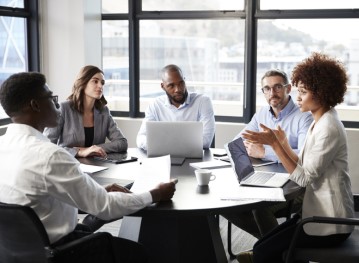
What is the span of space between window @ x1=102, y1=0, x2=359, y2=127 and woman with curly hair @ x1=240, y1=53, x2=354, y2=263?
7.62 ft

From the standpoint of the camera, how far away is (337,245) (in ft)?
7.27

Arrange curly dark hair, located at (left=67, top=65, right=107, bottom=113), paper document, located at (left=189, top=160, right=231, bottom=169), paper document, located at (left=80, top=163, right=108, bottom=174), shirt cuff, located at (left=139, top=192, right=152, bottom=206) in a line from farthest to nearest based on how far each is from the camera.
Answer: curly dark hair, located at (left=67, top=65, right=107, bottom=113), paper document, located at (left=189, top=160, right=231, bottom=169), paper document, located at (left=80, top=163, right=108, bottom=174), shirt cuff, located at (left=139, top=192, right=152, bottom=206)

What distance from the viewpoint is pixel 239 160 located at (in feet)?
8.45

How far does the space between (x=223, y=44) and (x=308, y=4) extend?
33.4 inches

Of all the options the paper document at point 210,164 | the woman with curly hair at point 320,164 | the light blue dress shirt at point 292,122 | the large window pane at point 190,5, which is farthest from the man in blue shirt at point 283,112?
the large window pane at point 190,5

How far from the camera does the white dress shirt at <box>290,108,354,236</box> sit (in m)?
2.23

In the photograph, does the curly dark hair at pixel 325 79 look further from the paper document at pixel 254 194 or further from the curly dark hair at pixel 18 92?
the curly dark hair at pixel 18 92

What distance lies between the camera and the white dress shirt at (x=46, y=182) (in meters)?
1.74

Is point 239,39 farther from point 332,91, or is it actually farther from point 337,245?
point 337,245

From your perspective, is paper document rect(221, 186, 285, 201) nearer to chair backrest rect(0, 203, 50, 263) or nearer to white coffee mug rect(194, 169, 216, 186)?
white coffee mug rect(194, 169, 216, 186)

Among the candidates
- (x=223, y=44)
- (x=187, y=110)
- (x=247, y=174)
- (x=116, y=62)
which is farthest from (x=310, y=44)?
(x=247, y=174)

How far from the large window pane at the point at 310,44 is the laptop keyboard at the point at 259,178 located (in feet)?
7.79

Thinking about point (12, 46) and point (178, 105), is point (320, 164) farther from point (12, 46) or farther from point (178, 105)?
point (12, 46)

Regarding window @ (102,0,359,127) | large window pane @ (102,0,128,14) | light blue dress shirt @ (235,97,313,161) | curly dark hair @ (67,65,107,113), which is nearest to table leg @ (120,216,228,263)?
light blue dress shirt @ (235,97,313,161)
